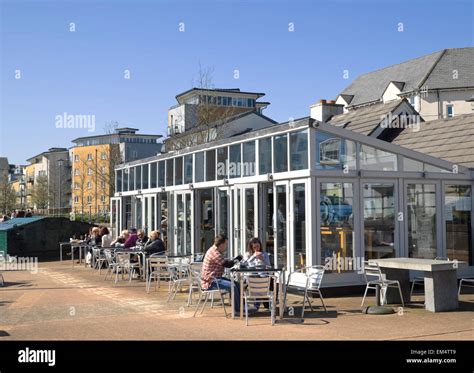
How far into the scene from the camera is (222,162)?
609 inches

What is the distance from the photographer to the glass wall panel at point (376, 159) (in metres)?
12.6

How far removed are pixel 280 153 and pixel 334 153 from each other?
1.23 m

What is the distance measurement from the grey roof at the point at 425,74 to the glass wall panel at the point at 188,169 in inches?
1356

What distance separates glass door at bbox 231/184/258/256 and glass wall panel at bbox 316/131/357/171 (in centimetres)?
202

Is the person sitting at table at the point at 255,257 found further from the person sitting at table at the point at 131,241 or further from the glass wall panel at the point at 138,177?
the glass wall panel at the point at 138,177

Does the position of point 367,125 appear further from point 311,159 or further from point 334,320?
point 334,320

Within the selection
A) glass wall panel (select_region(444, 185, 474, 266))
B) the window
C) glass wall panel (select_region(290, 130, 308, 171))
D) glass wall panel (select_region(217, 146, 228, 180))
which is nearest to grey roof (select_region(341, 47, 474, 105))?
the window

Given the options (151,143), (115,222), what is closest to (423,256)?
(115,222)

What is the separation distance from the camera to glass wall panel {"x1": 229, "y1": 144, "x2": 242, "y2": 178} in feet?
48.1

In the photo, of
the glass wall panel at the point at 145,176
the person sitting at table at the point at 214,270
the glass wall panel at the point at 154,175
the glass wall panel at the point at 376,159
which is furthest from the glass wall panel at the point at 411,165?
the glass wall panel at the point at 145,176

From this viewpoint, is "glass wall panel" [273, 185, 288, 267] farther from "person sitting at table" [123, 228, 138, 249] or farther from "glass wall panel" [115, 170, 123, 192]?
"glass wall panel" [115, 170, 123, 192]

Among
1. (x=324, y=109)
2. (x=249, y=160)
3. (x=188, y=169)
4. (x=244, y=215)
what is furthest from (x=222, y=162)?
(x=324, y=109)

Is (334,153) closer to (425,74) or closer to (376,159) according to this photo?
(376,159)

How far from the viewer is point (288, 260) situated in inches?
→ 497
